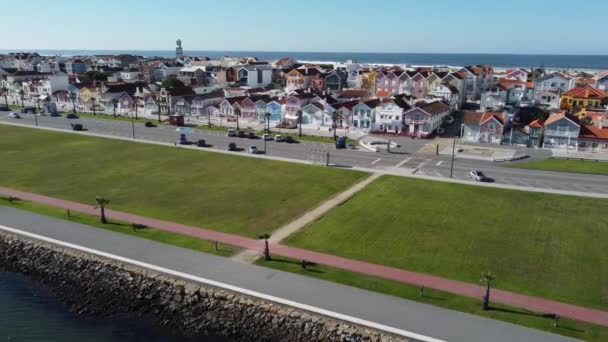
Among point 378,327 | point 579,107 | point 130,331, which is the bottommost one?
point 130,331

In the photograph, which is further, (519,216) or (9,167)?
(9,167)

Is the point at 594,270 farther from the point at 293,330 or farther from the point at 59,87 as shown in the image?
the point at 59,87

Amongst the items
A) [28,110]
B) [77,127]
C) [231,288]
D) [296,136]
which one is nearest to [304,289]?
[231,288]

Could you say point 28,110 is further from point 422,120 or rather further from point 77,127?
point 422,120

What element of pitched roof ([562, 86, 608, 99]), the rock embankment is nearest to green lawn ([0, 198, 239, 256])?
the rock embankment

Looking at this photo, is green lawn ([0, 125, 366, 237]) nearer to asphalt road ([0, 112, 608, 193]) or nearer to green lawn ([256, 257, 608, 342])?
asphalt road ([0, 112, 608, 193])

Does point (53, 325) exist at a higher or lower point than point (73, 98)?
lower

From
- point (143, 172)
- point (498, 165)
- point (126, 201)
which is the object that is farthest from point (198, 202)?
point (498, 165)

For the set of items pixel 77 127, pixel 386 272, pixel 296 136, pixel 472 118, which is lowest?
pixel 386 272
